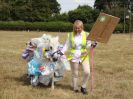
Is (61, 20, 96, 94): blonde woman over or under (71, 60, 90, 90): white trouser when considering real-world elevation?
over

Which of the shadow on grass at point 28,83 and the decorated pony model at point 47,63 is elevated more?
the decorated pony model at point 47,63

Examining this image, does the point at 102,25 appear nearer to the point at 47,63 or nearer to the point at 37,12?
the point at 47,63

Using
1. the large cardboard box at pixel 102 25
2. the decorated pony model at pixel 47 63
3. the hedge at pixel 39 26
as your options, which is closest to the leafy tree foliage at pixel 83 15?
the hedge at pixel 39 26

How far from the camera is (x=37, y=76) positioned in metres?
11.4

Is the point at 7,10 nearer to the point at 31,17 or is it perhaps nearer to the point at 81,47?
the point at 31,17

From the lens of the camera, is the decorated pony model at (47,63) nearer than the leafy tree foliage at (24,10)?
Yes

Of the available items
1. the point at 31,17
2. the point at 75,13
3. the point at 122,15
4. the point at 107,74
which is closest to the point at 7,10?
the point at 31,17

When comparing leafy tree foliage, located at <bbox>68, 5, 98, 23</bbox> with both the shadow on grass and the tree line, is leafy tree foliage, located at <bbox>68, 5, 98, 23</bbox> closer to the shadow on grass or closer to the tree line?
the tree line

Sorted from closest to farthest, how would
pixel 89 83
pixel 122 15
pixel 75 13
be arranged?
1. pixel 89 83
2. pixel 122 15
3. pixel 75 13

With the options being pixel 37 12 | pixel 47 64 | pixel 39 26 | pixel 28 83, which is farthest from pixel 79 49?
pixel 37 12

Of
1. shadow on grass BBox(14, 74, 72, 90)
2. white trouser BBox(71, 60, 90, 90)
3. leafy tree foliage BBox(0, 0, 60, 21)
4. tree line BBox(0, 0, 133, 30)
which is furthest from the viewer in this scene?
leafy tree foliage BBox(0, 0, 60, 21)

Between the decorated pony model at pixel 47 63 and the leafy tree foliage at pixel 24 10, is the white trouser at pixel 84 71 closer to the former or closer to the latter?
the decorated pony model at pixel 47 63

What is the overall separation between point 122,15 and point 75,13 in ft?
40.2

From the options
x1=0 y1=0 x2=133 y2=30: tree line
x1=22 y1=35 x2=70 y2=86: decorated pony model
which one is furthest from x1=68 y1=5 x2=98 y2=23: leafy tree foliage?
x1=22 y1=35 x2=70 y2=86: decorated pony model
